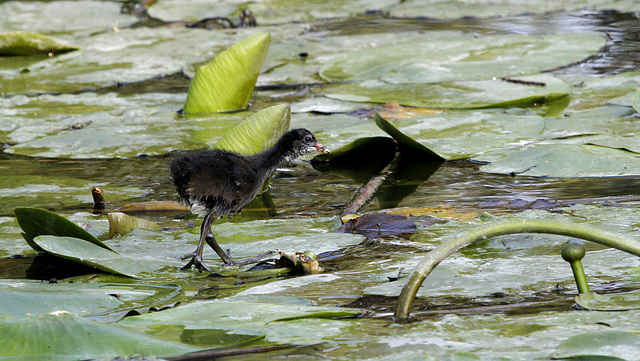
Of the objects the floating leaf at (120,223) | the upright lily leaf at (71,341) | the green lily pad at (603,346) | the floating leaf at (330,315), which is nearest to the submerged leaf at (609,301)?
the green lily pad at (603,346)

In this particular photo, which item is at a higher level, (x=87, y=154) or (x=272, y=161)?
(x=272, y=161)

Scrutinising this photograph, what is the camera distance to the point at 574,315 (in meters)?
1.49

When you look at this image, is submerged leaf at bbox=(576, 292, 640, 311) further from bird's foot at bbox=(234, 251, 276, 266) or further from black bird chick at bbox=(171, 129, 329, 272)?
black bird chick at bbox=(171, 129, 329, 272)

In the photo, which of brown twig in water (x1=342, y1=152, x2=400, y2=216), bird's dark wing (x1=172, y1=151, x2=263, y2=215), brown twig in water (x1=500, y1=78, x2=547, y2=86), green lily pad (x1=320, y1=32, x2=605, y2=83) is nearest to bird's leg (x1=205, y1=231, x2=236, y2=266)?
bird's dark wing (x1=172, y1=151, x2=263, y2=215)

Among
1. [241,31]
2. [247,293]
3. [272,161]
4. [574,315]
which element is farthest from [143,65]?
[574,315]

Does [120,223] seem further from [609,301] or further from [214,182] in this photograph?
[609,301]

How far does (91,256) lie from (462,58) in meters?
3.76

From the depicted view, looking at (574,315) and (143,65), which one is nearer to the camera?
(574,315)

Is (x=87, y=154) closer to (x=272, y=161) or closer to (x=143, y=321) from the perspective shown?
(x=272, y=161)

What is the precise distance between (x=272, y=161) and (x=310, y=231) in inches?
17.6

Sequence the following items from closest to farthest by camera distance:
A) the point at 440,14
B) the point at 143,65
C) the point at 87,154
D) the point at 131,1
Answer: the point at 87,154 → the point at 143,65 → the point at 440,14 → the point at 131,1

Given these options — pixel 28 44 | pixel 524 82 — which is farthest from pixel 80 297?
pixel 28 44

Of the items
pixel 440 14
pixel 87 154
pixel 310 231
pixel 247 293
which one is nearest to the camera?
pixel 247 293

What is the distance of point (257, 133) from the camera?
3.23 m
